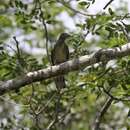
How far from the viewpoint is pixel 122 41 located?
16.2 feet

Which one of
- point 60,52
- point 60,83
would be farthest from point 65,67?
point 60,52

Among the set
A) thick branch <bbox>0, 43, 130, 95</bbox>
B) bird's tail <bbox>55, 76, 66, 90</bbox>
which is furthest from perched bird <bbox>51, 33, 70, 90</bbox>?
thick branch <bbox>0, 43, 130, 95</bbox>

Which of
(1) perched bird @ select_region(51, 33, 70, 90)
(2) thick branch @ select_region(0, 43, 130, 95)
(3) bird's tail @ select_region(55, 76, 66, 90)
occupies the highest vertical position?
(2) thick branch @ select_region(0, 43, 130, 95)

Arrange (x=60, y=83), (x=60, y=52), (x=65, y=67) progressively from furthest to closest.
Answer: (x=60, y=52)
(x=60, y=83)
(x=65, y=67)

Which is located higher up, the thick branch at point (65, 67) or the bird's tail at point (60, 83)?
the thick branch at point (65, 67)

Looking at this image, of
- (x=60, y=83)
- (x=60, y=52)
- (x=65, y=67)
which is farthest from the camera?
(x=60, y=52)

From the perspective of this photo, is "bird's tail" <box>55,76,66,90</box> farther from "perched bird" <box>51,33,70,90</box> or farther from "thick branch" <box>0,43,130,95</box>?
"thick branch" <box>0,43,130,95</box>

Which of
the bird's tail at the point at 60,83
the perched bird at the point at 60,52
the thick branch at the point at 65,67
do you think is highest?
the thick branch at the point at 65,67

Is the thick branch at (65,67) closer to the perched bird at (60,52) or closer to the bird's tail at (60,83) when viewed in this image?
the bird's tail at (60,83)

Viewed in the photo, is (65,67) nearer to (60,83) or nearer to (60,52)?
(60,83)

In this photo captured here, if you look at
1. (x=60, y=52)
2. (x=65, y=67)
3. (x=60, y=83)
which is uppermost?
(x=65, y=67)

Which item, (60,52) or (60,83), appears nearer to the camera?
(60,83)

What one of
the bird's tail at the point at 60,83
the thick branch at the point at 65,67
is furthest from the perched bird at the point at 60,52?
the thick branch at the point at 65,67

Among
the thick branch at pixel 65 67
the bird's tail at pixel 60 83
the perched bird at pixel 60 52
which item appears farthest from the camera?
the perched bird at pixel 60 52
